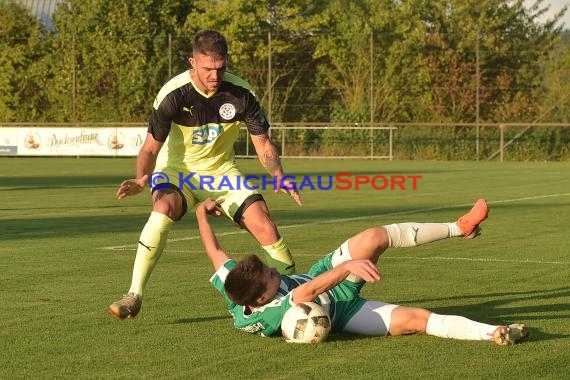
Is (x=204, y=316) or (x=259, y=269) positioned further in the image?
(x=204, y=316)

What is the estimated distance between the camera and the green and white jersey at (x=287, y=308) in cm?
820

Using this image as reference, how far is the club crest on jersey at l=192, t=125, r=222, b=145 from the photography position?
9.91 m

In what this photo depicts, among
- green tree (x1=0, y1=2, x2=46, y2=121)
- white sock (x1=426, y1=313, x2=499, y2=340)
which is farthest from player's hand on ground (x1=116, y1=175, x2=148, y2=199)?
green tree (x1=0, y1=2, x2=46, y2=121)

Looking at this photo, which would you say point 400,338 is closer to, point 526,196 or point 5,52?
point 526,196

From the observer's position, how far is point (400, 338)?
27.3 feet

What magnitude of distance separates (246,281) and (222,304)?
7.21 feet

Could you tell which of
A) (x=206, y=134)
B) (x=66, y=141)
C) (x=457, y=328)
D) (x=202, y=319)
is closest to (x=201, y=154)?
(x=206, y=134)

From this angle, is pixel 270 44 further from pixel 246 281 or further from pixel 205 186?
pixel 246 281

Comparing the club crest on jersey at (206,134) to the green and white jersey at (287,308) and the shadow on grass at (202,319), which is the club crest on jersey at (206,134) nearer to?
the shadow on grass at (202,319)

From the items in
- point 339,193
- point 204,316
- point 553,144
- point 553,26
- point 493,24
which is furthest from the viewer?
point 553,26

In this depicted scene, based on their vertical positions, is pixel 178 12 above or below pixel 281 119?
above

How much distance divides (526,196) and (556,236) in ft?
30.2

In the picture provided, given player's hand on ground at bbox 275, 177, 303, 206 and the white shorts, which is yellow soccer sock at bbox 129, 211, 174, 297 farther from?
the white shorts

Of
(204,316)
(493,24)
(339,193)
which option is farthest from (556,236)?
(493,24)
